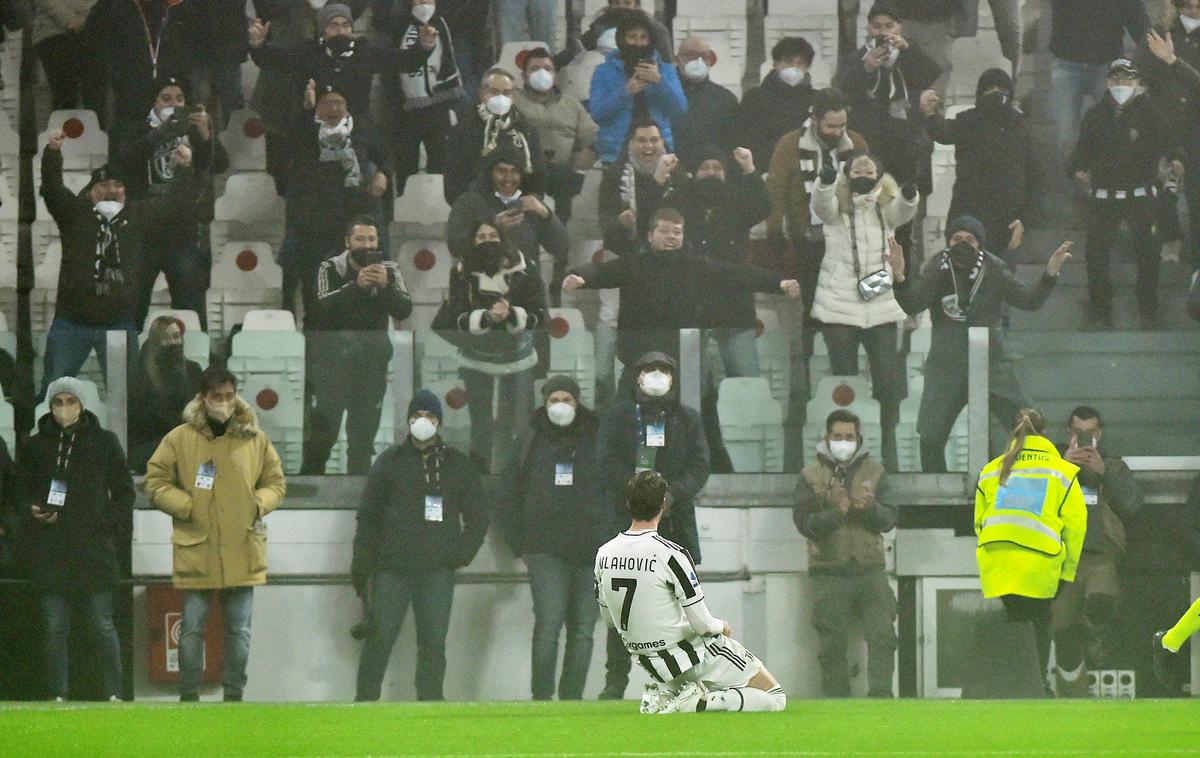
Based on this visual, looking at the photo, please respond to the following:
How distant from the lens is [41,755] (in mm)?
7055

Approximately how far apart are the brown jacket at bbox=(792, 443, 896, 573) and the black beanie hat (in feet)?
8.43

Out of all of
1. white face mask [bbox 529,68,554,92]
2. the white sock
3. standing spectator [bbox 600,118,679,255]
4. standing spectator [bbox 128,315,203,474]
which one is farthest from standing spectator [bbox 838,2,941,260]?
the white sock

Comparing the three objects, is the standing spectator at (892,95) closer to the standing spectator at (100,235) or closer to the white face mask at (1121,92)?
the white face mask at (1121,92)

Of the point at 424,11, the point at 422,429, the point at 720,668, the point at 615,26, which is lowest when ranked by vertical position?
the point at 720,668

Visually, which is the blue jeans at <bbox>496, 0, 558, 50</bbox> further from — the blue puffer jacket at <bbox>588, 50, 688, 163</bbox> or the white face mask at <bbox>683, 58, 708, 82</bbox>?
the white face mask at <bbox>683, 58, 708, 82</bbox>

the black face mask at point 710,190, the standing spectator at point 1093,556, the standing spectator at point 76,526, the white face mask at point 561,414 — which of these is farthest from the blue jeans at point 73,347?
the standing spectator at point 1093,556

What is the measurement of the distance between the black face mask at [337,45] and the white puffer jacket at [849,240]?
3723 mm

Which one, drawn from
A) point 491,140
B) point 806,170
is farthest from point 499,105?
point 806,170

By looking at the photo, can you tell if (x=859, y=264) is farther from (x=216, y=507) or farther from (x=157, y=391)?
(x=157, y=391)

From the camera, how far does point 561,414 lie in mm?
12125

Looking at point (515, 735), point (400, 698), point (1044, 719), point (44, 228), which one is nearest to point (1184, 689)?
point (1044, 719)

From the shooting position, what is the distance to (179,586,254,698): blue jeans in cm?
1112

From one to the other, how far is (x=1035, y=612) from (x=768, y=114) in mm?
4579

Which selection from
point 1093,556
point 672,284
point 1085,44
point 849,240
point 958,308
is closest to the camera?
point 1093,556
